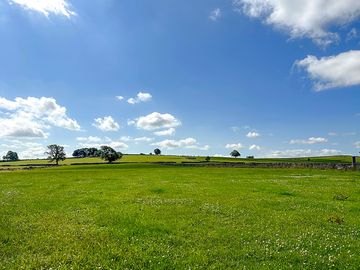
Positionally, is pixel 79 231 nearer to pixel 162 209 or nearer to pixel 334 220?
pixel 162 209

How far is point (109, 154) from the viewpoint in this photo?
171 meters

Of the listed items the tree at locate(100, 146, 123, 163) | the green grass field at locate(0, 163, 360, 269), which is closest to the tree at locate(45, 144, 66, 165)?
the tree at locate(100, 146, 123, 163)

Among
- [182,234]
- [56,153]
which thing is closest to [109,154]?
[56,153]

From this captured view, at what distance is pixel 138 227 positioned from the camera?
15.5 metres

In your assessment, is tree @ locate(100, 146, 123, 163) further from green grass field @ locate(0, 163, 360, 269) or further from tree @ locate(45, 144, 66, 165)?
green grass field @ locate(0, 163, 360, 269)

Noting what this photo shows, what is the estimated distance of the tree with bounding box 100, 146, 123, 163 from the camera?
17050 cm

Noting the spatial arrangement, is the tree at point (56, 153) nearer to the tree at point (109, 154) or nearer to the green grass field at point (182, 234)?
the tree at point (109, 154)

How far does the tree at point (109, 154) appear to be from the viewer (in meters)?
170

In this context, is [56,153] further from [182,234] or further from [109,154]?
[182,234]

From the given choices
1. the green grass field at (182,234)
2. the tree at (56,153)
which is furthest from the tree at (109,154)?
the green grass field at (182,234)

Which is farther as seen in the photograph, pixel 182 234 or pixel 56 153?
pixel 56 153

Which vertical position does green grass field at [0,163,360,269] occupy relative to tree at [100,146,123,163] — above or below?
below

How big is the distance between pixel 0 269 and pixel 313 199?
20618 mm

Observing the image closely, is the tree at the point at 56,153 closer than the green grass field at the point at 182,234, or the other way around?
the green grass field at the point at 182,234
